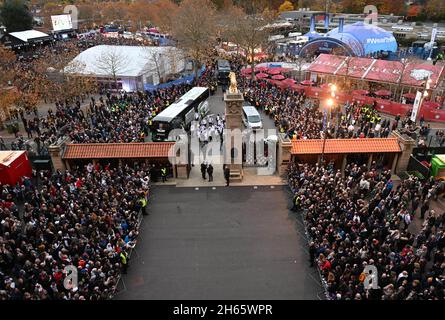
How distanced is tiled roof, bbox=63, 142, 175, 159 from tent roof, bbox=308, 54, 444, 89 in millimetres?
23445

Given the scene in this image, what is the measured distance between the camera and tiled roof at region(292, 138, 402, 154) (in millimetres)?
19688

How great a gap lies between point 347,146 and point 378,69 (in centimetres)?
1818

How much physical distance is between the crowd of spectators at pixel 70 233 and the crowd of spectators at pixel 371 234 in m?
7.68

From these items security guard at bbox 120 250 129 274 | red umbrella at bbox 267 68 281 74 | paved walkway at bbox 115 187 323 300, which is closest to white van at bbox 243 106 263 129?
paved walkway at bbox 115 187 323 300

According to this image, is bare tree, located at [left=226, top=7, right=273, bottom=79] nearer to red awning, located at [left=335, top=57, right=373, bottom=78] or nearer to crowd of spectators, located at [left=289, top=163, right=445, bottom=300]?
red awning, located at [left=335, top=57, right=373, bottom=78]

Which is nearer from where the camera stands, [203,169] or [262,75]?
[203,169]

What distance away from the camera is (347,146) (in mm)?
19922

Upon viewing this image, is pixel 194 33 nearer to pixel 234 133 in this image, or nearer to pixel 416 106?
pixel 234 133

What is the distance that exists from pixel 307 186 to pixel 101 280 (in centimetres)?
999

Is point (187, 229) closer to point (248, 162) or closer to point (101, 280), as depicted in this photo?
point (101, 280)

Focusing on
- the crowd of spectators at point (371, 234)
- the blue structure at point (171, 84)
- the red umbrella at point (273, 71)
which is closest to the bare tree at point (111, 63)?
the blue structure at point (171, 84)

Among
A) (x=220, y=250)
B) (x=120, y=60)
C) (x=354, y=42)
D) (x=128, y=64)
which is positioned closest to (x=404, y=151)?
(x=220, y=250)

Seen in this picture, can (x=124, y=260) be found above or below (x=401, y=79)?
below

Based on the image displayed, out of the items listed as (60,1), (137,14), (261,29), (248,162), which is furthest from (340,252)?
(60,1)
